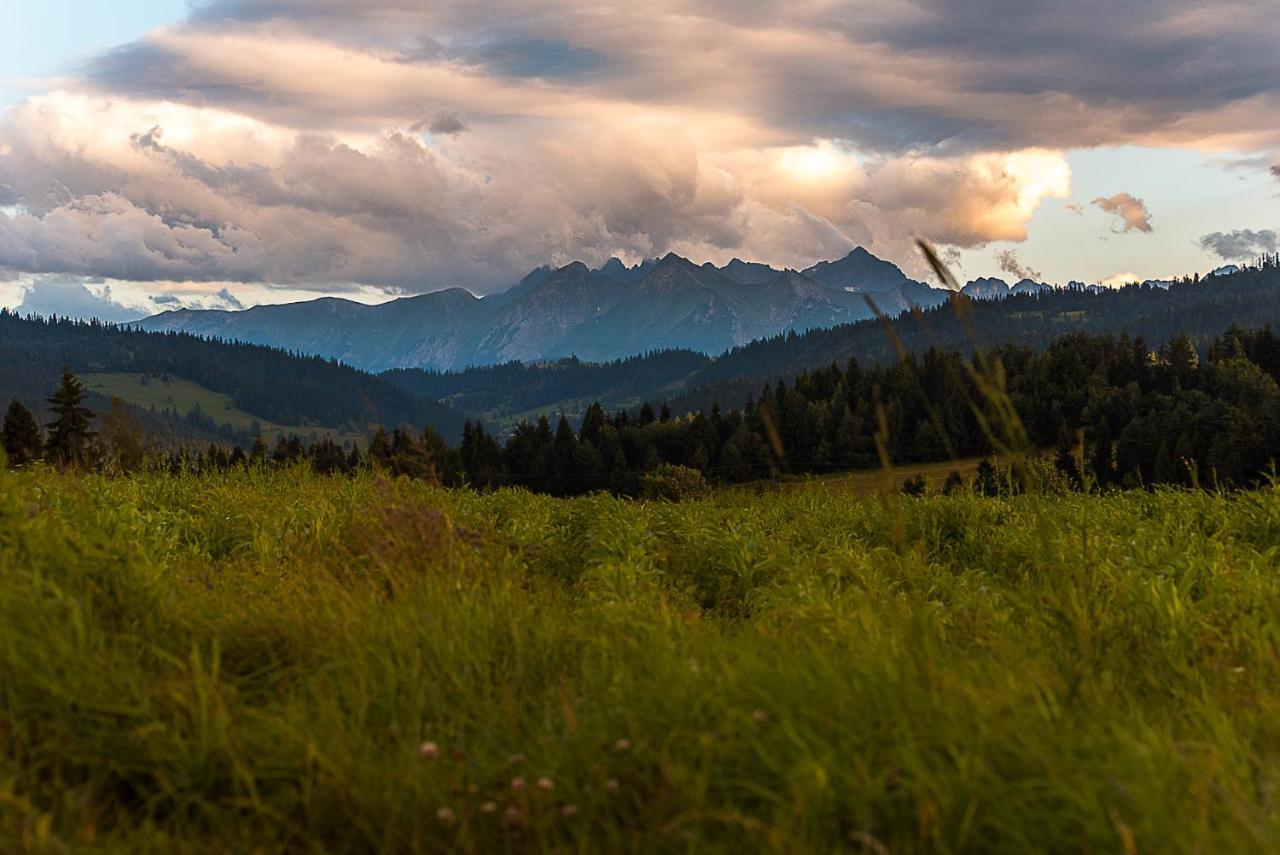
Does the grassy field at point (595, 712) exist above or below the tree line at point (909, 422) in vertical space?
above

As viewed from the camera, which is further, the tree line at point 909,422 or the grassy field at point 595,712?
the tree line at point 909,422

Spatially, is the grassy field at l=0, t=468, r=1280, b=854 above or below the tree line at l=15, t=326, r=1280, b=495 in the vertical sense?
above

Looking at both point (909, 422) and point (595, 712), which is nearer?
point (595, 712)

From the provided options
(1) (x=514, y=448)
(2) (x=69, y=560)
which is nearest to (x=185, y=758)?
(2) (x=69, y=560)

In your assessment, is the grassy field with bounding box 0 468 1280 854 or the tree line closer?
the grassy field with bounding box 0 468 1280 854

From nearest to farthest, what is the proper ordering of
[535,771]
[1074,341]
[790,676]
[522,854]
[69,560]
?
[522,854] → [535,771] → [790,676] → [69,560] → [1074,341]

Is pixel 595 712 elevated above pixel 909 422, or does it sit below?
above

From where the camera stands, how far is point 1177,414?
133m

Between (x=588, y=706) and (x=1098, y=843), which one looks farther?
(x=588, y=706)

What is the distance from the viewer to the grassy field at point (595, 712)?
3434mm

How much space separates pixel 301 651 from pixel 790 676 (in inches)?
111

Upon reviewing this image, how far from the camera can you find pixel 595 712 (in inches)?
174

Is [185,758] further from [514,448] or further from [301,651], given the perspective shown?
[514,448]

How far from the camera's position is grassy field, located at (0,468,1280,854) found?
3.43m
